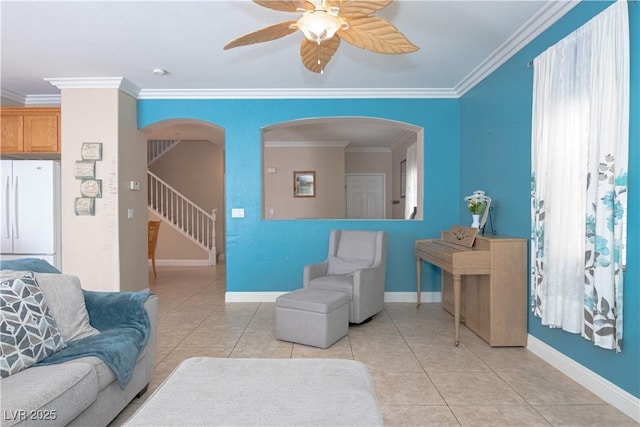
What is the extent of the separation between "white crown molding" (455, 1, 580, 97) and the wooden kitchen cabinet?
497 cm

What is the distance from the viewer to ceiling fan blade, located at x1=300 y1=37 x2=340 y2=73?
2402 mm

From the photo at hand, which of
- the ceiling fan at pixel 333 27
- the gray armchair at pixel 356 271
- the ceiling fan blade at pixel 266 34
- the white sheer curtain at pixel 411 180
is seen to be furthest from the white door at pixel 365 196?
the ceiling fan blade at pixel 266 34

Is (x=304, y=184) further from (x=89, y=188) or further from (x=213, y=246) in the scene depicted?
(x=89, y=188)

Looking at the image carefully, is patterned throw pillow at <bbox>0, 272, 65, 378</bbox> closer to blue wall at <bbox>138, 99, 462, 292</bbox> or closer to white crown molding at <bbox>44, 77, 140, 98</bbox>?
blue wall at <bbox>138, 99, 462, 292</bbox>

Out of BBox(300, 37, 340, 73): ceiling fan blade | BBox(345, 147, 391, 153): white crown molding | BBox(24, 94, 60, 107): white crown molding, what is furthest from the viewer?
BBox(345, 147, 391, 153): white crown molding

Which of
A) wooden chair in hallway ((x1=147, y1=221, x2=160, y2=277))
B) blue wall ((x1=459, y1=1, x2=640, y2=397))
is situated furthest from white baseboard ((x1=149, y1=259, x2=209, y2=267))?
blue wall ((x1=459, y1=1, x2=640, y2=397))

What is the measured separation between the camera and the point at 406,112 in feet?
16.0

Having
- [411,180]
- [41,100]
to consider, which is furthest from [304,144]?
[41,100]

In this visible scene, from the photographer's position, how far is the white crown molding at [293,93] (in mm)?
4781

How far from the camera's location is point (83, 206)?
4.38 metres

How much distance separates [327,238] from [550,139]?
2.88 metres

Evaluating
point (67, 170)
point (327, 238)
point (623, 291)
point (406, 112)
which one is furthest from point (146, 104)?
point (623, 291)

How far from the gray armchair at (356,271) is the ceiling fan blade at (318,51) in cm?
207

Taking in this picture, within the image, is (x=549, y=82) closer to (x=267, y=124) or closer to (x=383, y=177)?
(x=267, y=124)
